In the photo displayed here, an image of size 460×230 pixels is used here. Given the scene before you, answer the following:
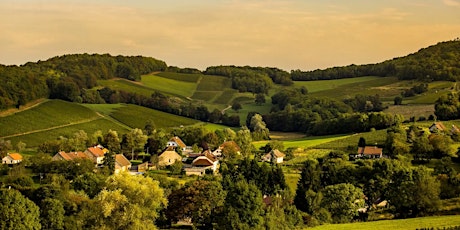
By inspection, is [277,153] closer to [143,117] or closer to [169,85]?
[143,117]

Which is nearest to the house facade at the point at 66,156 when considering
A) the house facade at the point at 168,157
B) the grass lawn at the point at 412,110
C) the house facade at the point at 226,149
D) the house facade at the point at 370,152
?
the house facade at the point at 168,157

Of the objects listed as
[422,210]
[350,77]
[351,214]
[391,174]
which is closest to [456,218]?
[422,210]

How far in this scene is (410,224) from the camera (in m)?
45.4

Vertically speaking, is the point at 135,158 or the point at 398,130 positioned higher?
the point at 398,130

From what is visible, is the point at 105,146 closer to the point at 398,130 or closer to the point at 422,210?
the point at 398,130

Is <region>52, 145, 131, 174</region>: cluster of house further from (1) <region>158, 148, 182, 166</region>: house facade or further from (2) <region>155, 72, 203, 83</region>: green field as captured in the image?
(2) <region>155, 72, 203, 83</region>: green field

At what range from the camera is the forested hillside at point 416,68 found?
15100cm

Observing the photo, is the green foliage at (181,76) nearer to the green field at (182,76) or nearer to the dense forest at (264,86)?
the green field at (182,76)

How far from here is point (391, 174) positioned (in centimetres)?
6272

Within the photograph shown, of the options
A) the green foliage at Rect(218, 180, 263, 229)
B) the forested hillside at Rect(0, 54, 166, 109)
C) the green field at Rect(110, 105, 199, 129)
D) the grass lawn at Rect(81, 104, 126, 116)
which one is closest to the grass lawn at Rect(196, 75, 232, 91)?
the forested hillside at Rect(0, 54, 166, 109)

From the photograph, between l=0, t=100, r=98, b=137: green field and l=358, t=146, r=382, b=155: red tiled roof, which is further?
l=0, t=100, r=98, b=137: green field

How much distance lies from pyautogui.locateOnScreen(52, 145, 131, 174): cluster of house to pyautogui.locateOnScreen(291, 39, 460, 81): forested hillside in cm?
8738

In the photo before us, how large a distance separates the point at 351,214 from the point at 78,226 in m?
22.4

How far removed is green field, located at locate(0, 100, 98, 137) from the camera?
105125 millimetres
